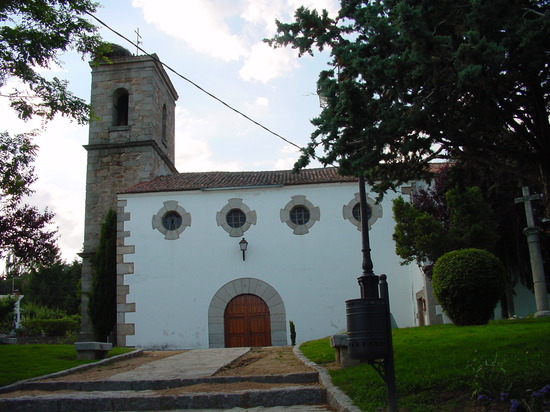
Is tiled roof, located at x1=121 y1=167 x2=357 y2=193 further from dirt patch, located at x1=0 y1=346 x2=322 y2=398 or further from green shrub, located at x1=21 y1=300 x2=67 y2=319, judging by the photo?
green shrub, located at x1=21 y1=300 x2=67 y2=319

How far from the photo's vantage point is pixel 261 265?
16578 millimetres

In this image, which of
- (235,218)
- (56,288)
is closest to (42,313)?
(56,288)

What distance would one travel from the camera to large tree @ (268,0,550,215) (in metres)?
5.36

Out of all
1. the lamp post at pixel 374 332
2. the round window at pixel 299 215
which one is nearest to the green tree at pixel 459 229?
the round window at pixel 299 215

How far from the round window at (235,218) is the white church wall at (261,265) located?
373 millimetres

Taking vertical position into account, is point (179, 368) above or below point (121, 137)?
below

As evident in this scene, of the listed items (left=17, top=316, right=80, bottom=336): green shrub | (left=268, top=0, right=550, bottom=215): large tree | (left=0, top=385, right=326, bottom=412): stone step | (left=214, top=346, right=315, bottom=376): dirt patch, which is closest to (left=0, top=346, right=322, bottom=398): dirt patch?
(left=214, top=346, right=315, bottom=376): dirt patch

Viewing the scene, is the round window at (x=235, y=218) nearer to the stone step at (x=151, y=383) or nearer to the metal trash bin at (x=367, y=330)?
the stone step at (x=151, y=383)

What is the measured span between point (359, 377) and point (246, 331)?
34.3 ft

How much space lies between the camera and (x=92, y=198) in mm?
20500

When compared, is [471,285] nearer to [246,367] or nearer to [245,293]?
[246,367]

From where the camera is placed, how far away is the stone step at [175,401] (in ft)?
20.4

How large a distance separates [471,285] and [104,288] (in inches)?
465

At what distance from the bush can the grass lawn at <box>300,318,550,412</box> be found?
2322 millimetres
